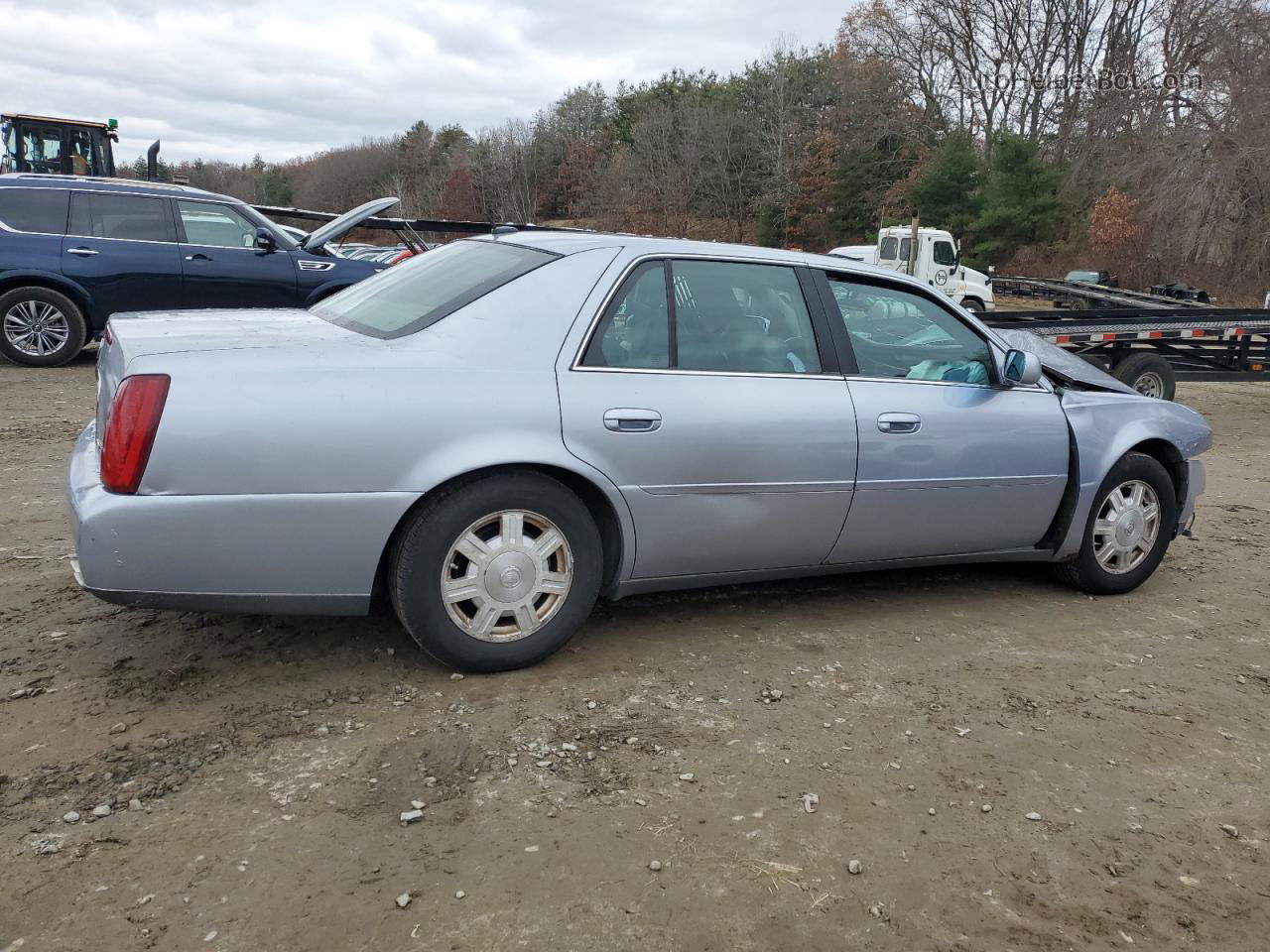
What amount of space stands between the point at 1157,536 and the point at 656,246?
284 cm

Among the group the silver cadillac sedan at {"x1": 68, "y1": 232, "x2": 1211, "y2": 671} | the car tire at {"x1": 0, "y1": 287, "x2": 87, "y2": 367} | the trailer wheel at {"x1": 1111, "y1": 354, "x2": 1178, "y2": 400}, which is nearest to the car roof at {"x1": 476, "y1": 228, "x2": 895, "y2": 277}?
the silver cadillac sedan at {"x1": 68, "y1": 232, "x2": 1211, "y2": 671}

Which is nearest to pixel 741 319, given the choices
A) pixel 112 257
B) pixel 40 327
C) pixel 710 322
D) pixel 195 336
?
pixel 710 322

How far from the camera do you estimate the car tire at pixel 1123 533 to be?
4684mm

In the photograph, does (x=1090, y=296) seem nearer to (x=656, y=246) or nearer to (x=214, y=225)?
(x=214, y=225)

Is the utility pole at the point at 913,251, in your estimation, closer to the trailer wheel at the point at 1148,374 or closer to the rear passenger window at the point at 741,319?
the trailer wheel at the point at 1148,374

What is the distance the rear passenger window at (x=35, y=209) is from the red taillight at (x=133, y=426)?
845cm

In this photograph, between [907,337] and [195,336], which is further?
[907,337]

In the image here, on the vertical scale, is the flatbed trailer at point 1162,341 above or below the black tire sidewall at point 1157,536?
above

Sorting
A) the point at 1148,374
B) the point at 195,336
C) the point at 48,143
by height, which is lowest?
the point at 1148,374

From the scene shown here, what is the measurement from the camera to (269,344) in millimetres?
3301

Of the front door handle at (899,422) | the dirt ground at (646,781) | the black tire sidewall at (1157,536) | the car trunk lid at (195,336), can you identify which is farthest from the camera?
the black tire sidewall at (1157,536)

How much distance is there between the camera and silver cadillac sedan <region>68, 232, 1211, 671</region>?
10.1 ft

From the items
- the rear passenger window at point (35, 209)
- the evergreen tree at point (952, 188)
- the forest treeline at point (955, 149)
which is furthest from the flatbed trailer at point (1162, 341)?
the evergreen tree at point (952, 188)

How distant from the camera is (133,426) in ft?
9.80
